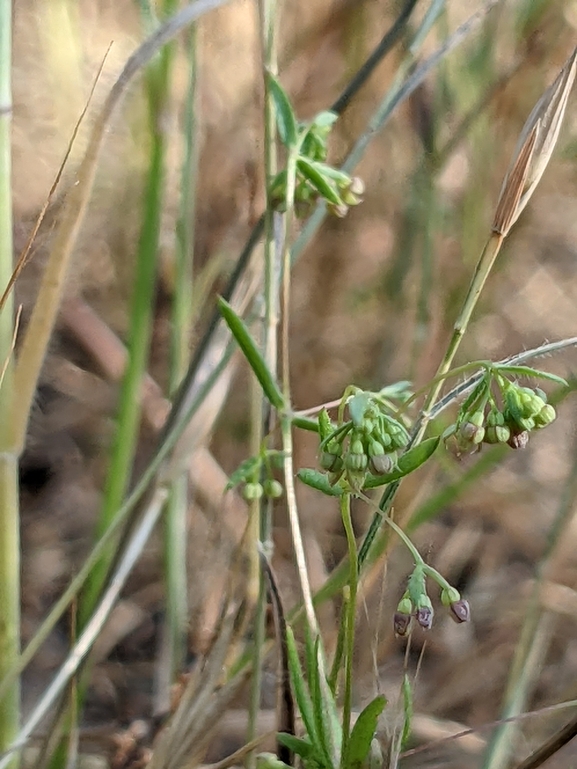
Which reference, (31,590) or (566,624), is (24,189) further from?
(566,624)

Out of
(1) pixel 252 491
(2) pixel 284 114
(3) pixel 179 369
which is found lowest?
(1) pixel 252 491

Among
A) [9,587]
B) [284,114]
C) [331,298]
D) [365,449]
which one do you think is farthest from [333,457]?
[331,298]

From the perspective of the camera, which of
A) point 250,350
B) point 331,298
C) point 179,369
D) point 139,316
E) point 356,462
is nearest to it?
point 356,462

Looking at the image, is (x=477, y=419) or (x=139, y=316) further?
(x=139, y=316)

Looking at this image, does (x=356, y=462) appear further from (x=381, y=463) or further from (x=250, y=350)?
(x=250, y=350)

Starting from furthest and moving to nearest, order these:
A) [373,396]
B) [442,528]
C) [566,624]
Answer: [442,528], [566,624], [373,396]

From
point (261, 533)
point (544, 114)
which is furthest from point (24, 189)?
point (544, 114)

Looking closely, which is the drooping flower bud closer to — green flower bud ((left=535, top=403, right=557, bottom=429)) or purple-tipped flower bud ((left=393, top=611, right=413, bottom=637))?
purple-tipped flower bud ((left=393, top=611, right=413, bottom=637))

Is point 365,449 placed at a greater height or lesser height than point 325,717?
greater
